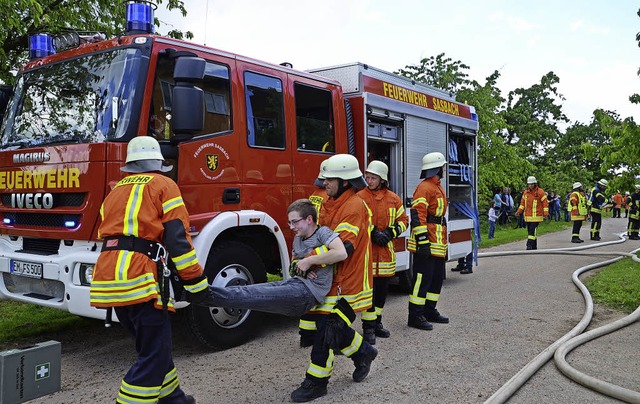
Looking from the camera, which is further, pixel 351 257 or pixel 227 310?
pixel 227 310

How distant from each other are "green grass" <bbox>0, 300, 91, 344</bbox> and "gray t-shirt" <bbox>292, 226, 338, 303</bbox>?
3.29 m

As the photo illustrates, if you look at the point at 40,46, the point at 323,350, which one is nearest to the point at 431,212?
the point at 323,350

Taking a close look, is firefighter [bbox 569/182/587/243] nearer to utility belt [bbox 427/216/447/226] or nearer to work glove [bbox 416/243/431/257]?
utility belt [bbox 427/216/447/226]

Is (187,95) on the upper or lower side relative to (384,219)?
upper

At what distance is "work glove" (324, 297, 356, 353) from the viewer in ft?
12.2

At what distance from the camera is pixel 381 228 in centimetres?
547

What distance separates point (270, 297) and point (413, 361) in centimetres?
169

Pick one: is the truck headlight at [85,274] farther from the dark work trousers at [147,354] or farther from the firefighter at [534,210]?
the firefighter at [534,210]

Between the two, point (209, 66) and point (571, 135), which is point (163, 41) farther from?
point (571, 135)

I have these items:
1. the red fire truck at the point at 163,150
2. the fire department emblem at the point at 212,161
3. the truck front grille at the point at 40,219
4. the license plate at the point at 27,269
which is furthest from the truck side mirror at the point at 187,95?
the license plate at the point at 27,269

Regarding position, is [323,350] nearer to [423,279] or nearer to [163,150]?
[163,150]

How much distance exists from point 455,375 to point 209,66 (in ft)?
10.8

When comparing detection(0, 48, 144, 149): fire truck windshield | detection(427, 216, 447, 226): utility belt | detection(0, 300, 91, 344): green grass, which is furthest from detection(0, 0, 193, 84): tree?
detection(427, 216, 447, 226): utility belt

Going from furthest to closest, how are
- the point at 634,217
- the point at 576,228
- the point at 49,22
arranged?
the point at 634,217
the point at 576,228
the point at 49,22
